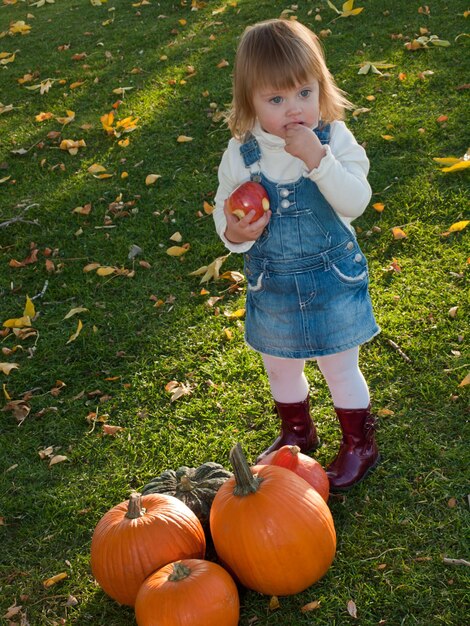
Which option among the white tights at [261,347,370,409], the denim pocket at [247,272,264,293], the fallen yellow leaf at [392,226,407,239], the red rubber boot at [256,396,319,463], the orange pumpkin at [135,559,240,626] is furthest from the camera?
the fallen yellow leaf at [392,226,407,239]

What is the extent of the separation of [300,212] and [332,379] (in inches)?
26.8

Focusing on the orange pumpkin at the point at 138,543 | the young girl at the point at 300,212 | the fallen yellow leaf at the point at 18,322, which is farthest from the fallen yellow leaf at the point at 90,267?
the orange pumpkin at the point at 138,543

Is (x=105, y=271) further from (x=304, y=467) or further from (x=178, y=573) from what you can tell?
(x=178, y=573)

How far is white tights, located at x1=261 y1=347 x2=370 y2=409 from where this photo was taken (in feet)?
9.87

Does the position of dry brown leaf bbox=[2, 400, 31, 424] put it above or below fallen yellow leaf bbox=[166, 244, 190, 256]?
above

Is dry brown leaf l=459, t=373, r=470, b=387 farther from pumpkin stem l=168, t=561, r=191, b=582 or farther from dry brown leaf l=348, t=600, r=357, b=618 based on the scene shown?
pumpkin stem l=168, t=561, r=191, b=582

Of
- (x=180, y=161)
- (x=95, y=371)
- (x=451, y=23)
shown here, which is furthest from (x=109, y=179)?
(x=451, y=23)

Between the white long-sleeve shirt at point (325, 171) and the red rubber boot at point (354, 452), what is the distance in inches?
30.0

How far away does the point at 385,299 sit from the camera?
163 inches

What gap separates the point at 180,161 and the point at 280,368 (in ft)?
10.1

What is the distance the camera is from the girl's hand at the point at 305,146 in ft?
8.50

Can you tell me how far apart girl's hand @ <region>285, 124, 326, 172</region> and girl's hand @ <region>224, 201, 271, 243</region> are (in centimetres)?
23

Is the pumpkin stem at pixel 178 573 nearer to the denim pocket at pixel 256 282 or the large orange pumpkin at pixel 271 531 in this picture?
the large orange pumpkin at pixel 271 531

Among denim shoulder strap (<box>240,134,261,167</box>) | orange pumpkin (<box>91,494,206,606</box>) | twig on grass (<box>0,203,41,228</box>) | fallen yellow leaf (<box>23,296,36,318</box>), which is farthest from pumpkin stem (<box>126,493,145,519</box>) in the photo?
twig on grass (<box>0,203,41,228</box>)
